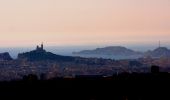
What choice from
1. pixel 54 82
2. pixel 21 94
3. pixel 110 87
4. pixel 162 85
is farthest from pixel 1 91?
pixel 162 85

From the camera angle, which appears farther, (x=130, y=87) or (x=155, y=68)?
(x=155, y=68)

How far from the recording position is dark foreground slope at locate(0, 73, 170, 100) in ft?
110

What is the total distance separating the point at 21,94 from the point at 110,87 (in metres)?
6.13

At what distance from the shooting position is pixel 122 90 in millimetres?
35156

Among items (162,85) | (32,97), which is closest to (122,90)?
(162,85)

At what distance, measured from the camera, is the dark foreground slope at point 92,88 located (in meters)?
33.6

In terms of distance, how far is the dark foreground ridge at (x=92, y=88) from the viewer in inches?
1323

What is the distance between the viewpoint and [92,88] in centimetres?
3466

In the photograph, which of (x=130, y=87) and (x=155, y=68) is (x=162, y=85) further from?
(x=155, y=68)

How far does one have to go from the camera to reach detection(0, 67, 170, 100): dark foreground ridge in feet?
110

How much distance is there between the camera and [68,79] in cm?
3547

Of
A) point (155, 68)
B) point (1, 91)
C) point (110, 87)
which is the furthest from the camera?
point (155, 68)

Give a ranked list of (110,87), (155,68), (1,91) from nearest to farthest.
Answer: (1,91) → (110,87) → (155,68)

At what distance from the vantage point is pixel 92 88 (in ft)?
114
